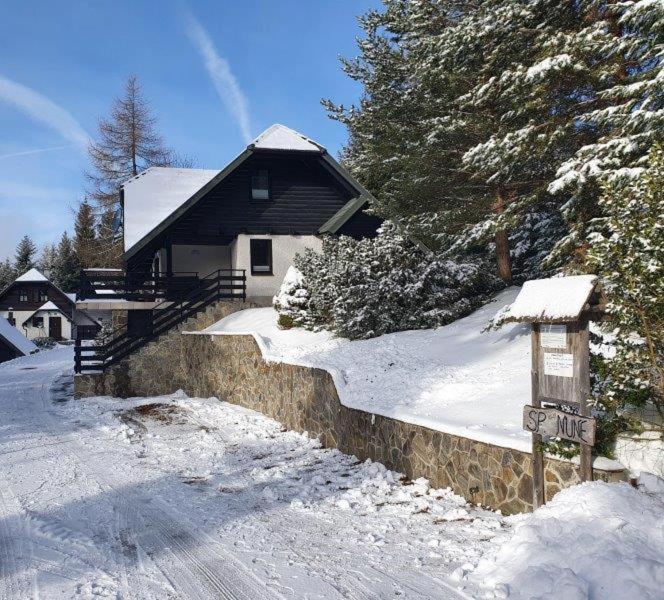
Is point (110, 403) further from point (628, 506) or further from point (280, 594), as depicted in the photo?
point (628, 506)

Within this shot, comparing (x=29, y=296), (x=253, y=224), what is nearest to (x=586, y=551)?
(x=253, y=224)

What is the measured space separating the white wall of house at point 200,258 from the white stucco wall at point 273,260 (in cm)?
159

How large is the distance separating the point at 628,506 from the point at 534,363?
1.70 metres

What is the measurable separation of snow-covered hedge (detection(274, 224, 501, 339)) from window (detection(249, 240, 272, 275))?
8.98 metres

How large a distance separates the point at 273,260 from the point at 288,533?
17556 millimetres

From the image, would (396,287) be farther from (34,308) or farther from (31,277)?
(34,308)

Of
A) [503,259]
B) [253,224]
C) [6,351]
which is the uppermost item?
[253,224]

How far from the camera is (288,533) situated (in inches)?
241

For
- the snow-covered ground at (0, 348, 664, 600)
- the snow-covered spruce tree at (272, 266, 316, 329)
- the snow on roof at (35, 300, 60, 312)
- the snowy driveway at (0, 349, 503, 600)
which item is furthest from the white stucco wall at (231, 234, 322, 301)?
the snow on roof at (35, 300, 60, 312)

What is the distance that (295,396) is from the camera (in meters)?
12.0

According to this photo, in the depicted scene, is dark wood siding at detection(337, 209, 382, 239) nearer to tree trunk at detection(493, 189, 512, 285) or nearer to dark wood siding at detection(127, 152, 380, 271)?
dark wood siding at detection(127, 152, 380, 271)

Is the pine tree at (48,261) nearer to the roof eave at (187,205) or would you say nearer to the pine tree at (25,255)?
Result: the pine tree at (25,255)

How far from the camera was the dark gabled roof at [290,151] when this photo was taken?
21.5 metres

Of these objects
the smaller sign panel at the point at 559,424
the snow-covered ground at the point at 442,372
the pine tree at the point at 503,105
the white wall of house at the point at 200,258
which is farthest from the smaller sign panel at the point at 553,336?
the white wall of house at the point at 200,258
